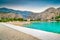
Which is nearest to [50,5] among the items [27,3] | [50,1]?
[50,1]

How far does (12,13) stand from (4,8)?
8.37 feet

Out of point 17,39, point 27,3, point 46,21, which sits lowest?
point 46,21

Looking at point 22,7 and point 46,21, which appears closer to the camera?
point 22,7

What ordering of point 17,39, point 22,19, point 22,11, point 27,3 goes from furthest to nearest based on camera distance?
point 22,19 → point 22,11 → point 27,3 → point 17,39

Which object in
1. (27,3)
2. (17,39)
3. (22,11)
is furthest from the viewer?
(22,11)

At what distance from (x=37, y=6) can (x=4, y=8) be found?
3164 millimetres

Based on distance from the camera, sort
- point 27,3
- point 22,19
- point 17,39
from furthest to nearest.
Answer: point 22,19, point 27,3, point 17,39

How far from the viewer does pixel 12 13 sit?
18.0 m

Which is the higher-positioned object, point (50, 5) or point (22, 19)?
point (50, 5)

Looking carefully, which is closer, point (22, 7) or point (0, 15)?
point (22, 7)

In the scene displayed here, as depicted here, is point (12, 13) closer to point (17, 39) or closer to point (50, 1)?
point (50, 1)

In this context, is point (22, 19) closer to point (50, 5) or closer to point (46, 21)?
point (46, 21)

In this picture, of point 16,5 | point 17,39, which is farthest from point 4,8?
point 17,39

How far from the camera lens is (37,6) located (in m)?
14.7
